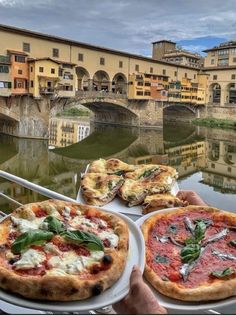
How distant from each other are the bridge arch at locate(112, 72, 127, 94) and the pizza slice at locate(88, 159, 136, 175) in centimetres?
2723

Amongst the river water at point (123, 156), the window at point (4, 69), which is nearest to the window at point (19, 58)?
the window at point (4, 69)

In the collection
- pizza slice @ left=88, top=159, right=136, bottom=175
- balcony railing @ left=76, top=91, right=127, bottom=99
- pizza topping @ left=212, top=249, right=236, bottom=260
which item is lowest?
pizza topping @ left=212, top=249, right=236, bottom=260

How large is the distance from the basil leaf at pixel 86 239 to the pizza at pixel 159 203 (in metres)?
0.57

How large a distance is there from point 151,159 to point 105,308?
55.2ft

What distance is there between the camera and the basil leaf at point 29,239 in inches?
48.2

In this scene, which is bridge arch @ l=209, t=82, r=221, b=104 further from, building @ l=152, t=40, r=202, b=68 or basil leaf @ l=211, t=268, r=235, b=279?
basil leaf @ l=211, t=268, r=235, b=279

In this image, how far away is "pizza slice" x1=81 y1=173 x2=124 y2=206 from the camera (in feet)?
6.30

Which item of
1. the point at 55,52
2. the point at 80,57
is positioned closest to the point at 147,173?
the point at 55,52

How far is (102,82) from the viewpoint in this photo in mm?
28953

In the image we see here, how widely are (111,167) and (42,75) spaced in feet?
61.5

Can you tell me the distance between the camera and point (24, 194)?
10.2 meters

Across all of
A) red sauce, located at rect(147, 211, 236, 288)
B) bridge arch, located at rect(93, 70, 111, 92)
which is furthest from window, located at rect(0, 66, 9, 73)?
red sauce, located at rect(147, 211, 236, 288)

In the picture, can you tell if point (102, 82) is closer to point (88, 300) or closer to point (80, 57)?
point (80, 57)

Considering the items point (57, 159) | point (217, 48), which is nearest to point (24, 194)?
point (57, 159)
